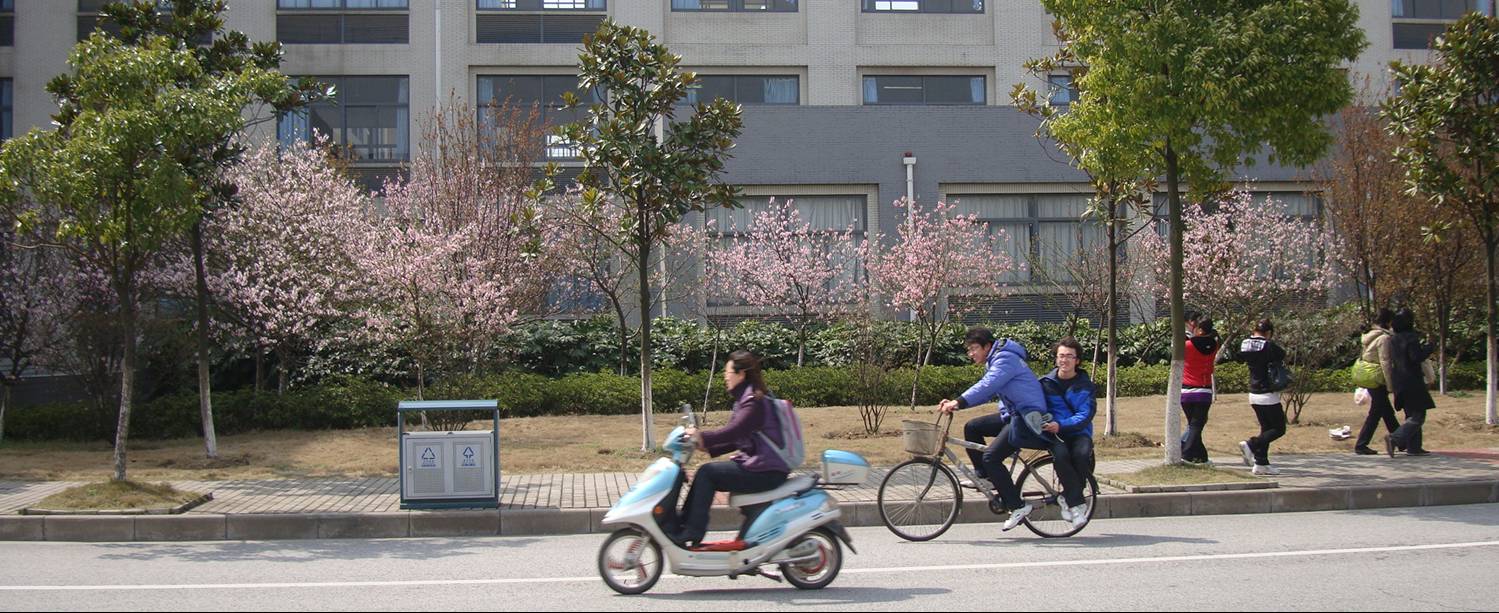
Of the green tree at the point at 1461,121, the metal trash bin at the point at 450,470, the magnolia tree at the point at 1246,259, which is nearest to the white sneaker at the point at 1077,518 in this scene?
the metal trash bin at the point at 450,470

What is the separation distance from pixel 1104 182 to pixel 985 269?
10.6 metres

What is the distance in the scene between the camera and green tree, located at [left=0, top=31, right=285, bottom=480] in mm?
10859

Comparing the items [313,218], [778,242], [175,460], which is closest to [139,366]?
[313,218]

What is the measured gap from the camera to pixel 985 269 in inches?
999

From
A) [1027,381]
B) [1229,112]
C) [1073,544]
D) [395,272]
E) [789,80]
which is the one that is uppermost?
[789,80]

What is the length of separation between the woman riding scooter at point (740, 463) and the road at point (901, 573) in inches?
20.7

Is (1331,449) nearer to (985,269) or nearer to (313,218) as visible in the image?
(985,269)

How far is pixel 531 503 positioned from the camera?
11.1 metres

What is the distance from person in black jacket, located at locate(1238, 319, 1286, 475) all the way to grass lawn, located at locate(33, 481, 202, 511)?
10549 mm

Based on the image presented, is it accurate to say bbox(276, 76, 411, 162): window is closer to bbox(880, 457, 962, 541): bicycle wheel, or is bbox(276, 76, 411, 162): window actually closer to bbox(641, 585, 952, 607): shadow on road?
bbox(880, 457, 962, 541): bicycle wheel

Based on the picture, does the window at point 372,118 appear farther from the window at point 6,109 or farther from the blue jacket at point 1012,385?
the blue jacket at point 1012,385

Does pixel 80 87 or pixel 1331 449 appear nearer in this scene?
pixel 80 87

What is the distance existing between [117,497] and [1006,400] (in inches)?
319

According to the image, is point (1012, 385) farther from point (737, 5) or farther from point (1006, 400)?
point (737, 5)
